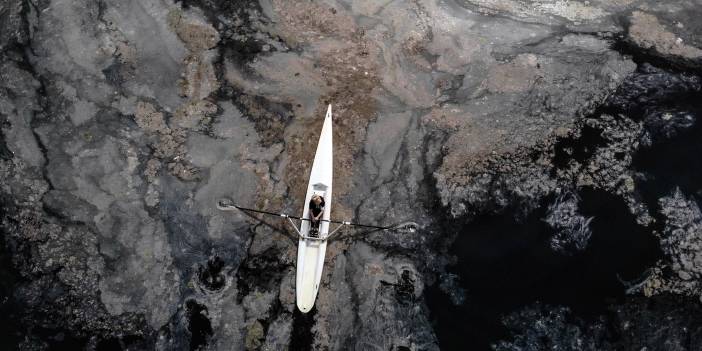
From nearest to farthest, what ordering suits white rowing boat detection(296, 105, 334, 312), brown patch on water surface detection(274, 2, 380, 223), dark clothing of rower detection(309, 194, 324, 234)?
white rowing boat detection(296, 105, 334, 312)
dark clothing of rower detection(309, 194, 324, 234)
brown patch on water surface detection(274, 2, 380, 223)

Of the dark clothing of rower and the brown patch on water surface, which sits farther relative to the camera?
the brown patch on water surface

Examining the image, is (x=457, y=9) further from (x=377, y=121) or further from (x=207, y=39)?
(x=207, y=39)

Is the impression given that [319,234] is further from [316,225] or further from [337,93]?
[337,93]

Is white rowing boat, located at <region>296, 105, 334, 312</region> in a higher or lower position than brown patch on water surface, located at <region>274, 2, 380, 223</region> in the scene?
lower

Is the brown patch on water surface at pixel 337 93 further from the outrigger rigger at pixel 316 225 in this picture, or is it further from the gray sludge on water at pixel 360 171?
the outrigger rigger at pixel 316 225

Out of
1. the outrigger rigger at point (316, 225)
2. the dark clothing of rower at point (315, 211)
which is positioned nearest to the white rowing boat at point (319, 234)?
the outrigger rigger at point (316, 225)

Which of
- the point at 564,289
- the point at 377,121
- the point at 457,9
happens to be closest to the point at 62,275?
the point at 377,121

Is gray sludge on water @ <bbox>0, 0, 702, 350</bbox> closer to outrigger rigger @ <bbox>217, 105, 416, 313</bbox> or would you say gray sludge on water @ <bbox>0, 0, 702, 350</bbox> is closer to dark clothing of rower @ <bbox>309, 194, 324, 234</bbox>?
outrigger rigger @ <bbox>217, 105, 416, 313</bbox>

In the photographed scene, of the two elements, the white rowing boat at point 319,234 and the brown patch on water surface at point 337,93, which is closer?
the white rowing boat at point 319,234

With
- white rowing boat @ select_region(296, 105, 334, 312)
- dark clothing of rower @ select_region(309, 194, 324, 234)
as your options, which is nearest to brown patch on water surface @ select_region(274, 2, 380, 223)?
white rowing boat @ select_region(296, 105, 334, 312)
